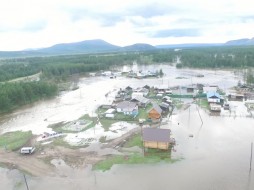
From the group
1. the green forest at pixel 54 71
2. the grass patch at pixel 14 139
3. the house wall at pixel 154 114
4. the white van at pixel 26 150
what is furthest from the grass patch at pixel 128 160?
the green forest at pixel 54 71

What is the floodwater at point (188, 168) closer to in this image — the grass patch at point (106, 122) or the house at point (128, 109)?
the grass patch at point (106, 122)

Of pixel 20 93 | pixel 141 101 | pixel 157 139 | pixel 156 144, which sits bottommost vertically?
pixel 156 144

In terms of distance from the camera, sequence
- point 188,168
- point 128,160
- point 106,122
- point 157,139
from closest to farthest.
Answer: point 188,168 → point 128,160 → point 157,139 → point 106,122

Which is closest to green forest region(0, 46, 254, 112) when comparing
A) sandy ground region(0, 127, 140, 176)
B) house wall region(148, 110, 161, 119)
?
sandy ground region(0, 127, 140, 176)

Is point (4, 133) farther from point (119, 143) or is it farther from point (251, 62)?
point (251, 62)

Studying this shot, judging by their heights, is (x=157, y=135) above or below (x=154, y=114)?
above

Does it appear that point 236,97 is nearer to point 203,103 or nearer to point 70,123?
point 203,103

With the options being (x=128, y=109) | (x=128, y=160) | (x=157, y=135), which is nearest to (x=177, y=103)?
(x=128, y=109)

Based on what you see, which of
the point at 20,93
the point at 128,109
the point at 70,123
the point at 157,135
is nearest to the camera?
the point at 157,135
